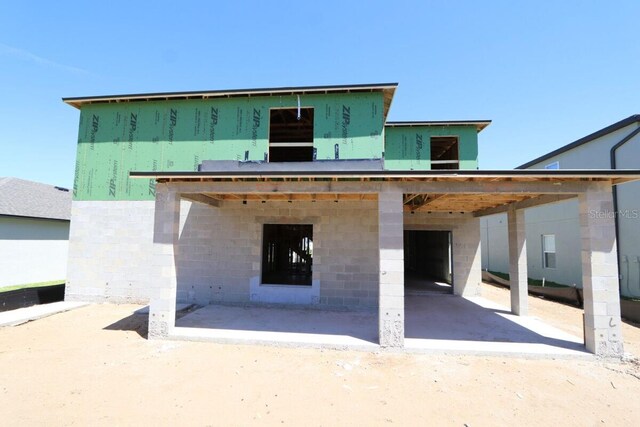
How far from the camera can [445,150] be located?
14.4 meters

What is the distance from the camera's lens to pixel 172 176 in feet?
21.9

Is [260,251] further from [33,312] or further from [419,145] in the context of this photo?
[419,145]

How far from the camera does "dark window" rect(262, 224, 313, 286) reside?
11075 millimetres

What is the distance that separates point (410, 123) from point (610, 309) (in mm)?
8500

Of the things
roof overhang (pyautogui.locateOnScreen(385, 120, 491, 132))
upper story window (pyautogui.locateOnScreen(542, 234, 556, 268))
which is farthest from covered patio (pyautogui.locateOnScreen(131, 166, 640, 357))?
upper story window (pyautogui.locateOnScreen(542, 234, 556, 268))

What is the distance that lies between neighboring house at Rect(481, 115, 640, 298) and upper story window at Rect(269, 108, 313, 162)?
28.5ft

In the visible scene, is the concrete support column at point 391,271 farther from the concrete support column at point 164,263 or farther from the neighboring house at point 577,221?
the concrete support column at point 164,263

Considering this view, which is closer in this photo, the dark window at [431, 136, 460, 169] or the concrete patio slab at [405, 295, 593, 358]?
the concrete patio slab at [405, 295, 593, 358]

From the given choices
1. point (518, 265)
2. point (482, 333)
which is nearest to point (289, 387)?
point (482, 333)

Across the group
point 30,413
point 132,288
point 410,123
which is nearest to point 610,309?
point 410,123

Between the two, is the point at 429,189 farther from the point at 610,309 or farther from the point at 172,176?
the point at 172,176

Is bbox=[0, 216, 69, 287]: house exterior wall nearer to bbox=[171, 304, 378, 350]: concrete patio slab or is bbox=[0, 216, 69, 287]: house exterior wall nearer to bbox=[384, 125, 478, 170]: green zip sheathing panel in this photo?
bbox=[171, 304, 378, 350]: concrete patio slab

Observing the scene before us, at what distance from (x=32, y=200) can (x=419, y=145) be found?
64.1 ft

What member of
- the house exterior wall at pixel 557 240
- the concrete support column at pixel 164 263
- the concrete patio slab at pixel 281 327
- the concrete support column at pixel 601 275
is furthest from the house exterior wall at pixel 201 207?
the house exterior wall at pixel 557 240
